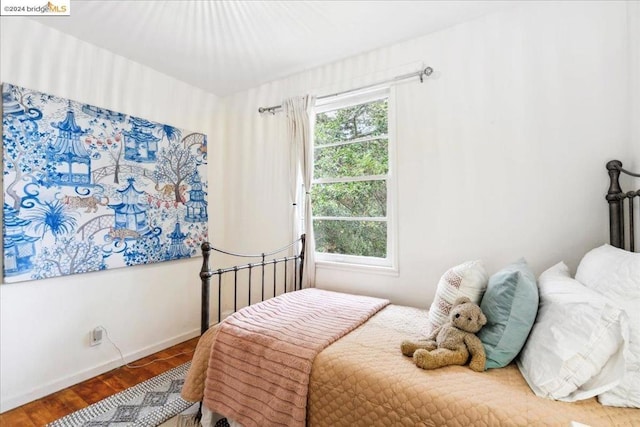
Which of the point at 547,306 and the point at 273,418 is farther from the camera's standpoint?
the point at 273,418

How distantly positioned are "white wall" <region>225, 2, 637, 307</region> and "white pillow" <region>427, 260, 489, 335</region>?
51 cm

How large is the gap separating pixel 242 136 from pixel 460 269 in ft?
8.26

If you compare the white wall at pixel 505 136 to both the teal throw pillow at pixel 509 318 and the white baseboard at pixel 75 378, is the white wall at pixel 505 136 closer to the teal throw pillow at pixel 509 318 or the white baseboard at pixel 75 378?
the teal throw pillow at pixel 509 318

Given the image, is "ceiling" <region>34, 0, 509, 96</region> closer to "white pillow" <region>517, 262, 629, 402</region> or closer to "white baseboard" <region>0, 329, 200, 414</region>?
"white pillow" <region>517, 262, 629, 402</region>

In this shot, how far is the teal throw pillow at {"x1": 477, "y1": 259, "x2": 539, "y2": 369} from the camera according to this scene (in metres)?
1.22

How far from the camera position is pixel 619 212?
5.12ft

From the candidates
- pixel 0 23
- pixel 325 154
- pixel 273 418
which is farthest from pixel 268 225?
pixel 0 23

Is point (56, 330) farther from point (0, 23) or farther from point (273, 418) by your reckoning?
point (0, 23)

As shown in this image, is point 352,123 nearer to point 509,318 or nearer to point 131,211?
point 509,318

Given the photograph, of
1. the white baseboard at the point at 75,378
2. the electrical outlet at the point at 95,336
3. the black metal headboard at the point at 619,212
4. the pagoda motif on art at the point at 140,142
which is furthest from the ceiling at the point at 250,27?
the white baseboard at the point at 75,378

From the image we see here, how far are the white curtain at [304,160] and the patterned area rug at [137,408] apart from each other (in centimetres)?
121

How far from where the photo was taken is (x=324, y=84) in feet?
8.71

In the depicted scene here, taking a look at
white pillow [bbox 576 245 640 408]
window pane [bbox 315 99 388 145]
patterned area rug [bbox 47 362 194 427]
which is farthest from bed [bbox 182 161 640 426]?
window pane [bbox 315 99 388 145]

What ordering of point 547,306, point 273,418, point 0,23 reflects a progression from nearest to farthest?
1. point 547,306
2. point 273,418
3. point 0,23
